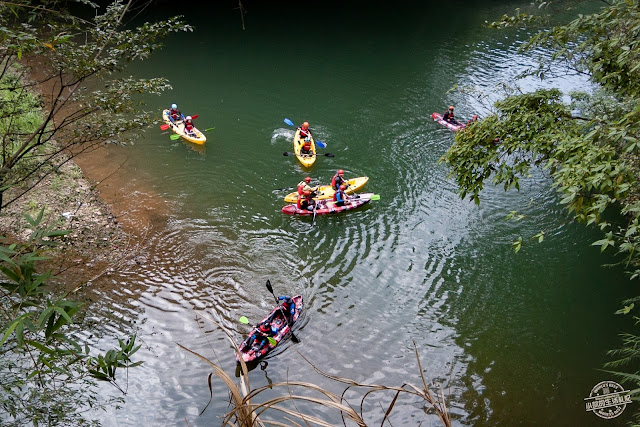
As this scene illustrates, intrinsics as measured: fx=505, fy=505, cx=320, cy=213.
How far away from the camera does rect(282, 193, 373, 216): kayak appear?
38.6 feet

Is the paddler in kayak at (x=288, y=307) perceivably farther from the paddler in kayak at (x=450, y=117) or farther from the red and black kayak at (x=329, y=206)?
the paddler in kayak at (x=450, y=117)

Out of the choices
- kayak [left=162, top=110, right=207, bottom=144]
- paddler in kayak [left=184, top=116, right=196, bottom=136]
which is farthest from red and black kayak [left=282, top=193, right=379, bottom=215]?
paddler in kayak [left=184, top=116, right=196, bottom=136]

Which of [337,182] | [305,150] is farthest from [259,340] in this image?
[305,150]

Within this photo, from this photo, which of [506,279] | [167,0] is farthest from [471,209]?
[167,0]

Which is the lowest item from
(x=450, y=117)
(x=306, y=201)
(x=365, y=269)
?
(x=365, y=269)

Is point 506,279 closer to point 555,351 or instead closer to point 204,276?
point 555,351

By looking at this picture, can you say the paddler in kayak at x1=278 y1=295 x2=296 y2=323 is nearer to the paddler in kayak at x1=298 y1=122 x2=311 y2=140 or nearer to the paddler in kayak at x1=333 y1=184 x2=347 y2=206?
the paddler in kayak at x1=333 y1=184 x2=347 y2=206

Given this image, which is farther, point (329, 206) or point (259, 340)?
point (329, 206)

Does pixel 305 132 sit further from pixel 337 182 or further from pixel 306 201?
pixel 306 201

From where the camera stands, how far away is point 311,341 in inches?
351

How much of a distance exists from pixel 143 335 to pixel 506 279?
7155 mm

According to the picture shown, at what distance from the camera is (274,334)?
872 cm

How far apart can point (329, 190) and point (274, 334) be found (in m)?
4.69

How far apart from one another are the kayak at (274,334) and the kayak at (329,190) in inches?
132
